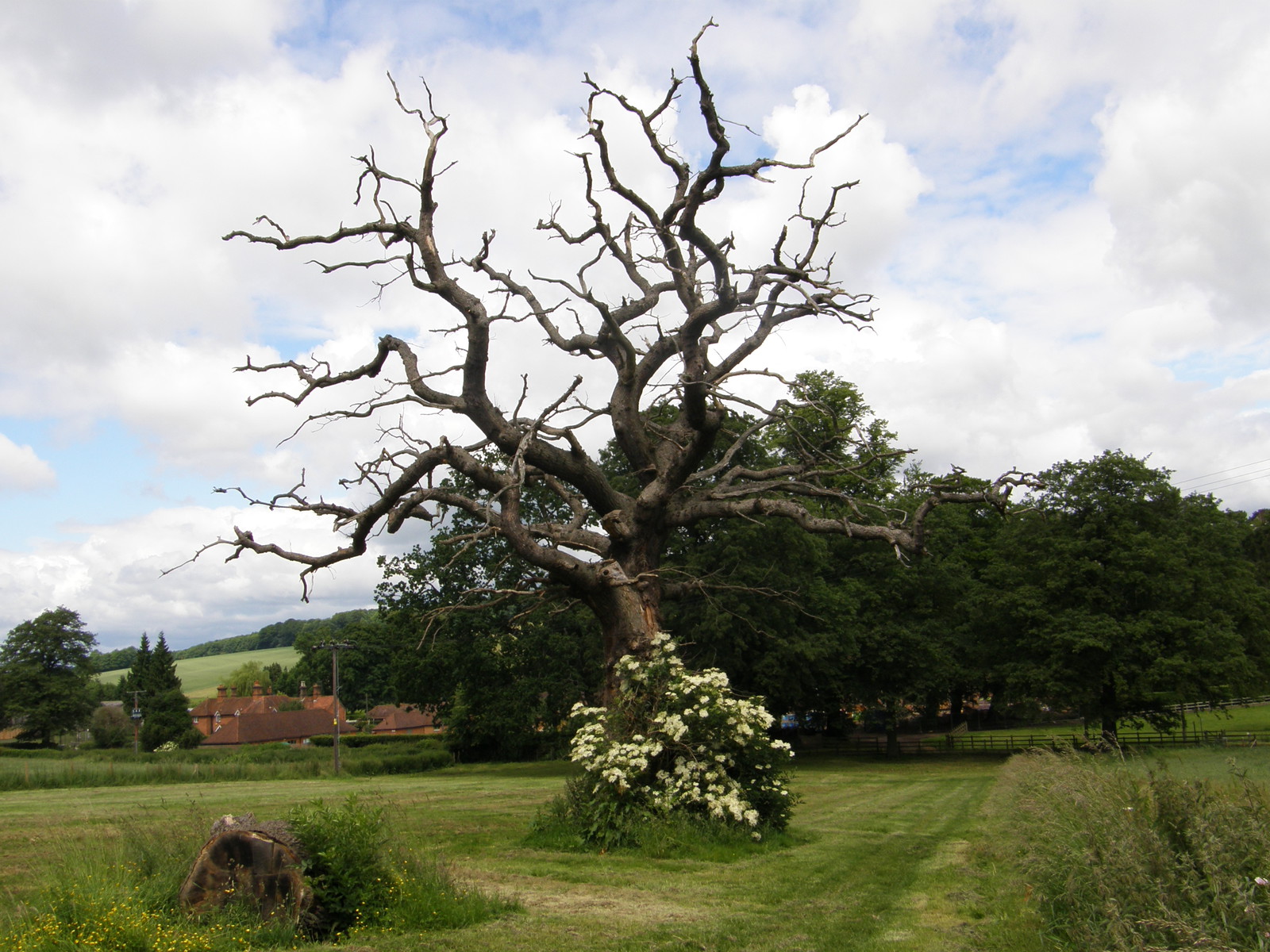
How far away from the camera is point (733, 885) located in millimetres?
8688

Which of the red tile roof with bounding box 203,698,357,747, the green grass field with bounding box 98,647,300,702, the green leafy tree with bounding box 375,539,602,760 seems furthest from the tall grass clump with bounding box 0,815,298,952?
the green grass field with bounding box 98,647,300,702

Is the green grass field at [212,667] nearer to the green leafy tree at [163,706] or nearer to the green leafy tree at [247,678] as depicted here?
the green leafy tree at [247,678]

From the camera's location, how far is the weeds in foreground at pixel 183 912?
5648mm

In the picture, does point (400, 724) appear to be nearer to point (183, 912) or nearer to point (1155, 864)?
point (183, 912)

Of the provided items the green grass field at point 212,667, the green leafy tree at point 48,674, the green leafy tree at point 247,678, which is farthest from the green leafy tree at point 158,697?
the green grass field at point 212,667

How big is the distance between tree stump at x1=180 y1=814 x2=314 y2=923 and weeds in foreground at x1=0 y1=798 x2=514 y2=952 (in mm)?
→ 100

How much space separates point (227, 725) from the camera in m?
86.9

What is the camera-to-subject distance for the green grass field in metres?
136

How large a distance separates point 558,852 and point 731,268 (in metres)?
7.65

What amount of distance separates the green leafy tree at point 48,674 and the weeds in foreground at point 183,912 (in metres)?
72.2

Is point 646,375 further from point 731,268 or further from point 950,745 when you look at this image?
point 950,745

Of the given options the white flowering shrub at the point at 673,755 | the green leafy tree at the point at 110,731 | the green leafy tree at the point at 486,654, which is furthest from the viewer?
the green leafy tree at the point at 110,731

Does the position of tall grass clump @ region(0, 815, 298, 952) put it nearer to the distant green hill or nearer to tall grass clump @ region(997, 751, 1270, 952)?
tall grass clump @ region(997, 751, 1270, 952)

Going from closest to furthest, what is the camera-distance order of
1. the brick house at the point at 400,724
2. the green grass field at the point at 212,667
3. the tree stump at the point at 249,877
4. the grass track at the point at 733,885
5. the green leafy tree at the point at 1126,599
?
1. the tree stump at the point at 249,877
2. the grass track at the point at 733,885
3. the green leafy tree at the point at 1126,599
4. the brick house at the point at 400,724
5. the green grass field at the point at 212,667
